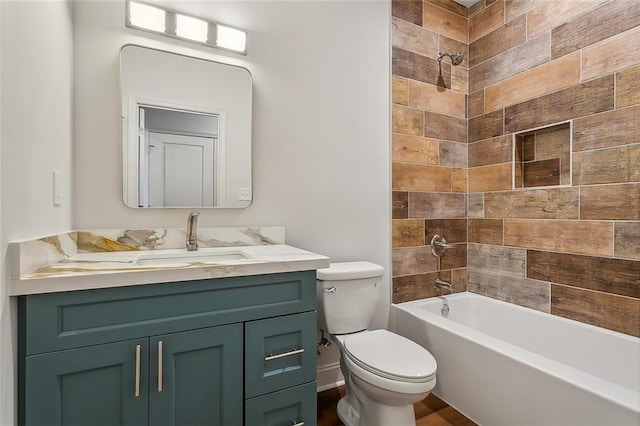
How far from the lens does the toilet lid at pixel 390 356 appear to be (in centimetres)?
139

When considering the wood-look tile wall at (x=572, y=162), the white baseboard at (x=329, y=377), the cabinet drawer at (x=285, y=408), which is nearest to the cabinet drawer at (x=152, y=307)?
the cabinet drawer at (x=285, y=408)

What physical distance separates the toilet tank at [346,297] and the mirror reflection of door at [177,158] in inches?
29.2

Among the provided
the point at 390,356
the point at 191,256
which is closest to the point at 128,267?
the point at 191,256

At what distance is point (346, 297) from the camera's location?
177 cm

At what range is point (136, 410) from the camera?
1.08 m

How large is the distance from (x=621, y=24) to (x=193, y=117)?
2.28 metres

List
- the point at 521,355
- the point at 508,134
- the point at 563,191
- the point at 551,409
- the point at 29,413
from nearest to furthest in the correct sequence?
the point at 29,413
the point at 551,409
the point at 521,355
the point at 563,191
the point at 508,134

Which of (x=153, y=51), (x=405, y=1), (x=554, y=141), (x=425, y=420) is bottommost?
(x=425, y=420)

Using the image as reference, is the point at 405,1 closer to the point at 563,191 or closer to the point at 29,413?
the point at 563,191

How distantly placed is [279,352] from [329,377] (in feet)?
2.99

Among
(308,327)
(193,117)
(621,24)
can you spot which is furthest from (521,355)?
(193,117)

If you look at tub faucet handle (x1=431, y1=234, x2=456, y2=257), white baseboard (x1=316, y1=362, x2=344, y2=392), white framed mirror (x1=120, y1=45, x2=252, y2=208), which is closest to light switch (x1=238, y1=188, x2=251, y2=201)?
white framed mirror (x1=120, y1=45, x2=252, y2=208)

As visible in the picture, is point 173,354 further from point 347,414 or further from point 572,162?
point 572,162

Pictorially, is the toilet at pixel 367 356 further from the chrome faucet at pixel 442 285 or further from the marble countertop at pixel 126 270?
the chrome faucet at pixel 442 285
